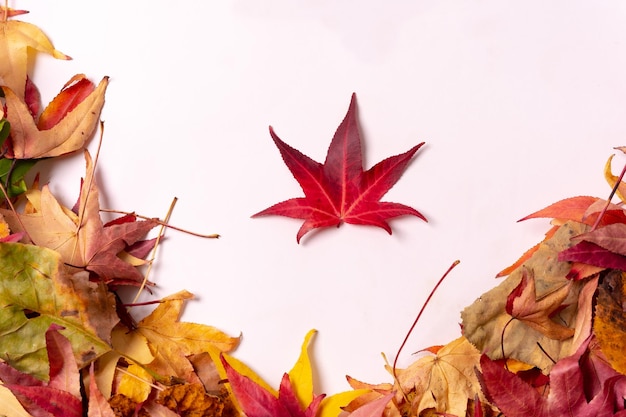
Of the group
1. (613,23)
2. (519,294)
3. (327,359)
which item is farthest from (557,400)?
(613,23)

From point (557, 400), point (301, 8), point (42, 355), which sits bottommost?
point (42, 355)

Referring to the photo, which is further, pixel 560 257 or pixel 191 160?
pixel 191 160

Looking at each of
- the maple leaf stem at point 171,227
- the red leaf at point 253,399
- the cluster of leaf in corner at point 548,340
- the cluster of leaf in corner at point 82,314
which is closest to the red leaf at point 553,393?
the cluster of leaf in corner at point 548,340

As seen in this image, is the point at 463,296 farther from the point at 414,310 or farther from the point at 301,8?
the point at 301,8

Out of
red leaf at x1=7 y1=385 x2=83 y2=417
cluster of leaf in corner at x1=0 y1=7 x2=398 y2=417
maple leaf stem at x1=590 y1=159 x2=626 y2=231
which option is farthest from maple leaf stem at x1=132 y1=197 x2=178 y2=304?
maple leaf stem at x1=590 y1=159 x2=626 y2=231

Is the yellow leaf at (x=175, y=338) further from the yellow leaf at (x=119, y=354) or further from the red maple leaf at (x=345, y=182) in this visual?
the red maple leaf at (x=345, y=182)
